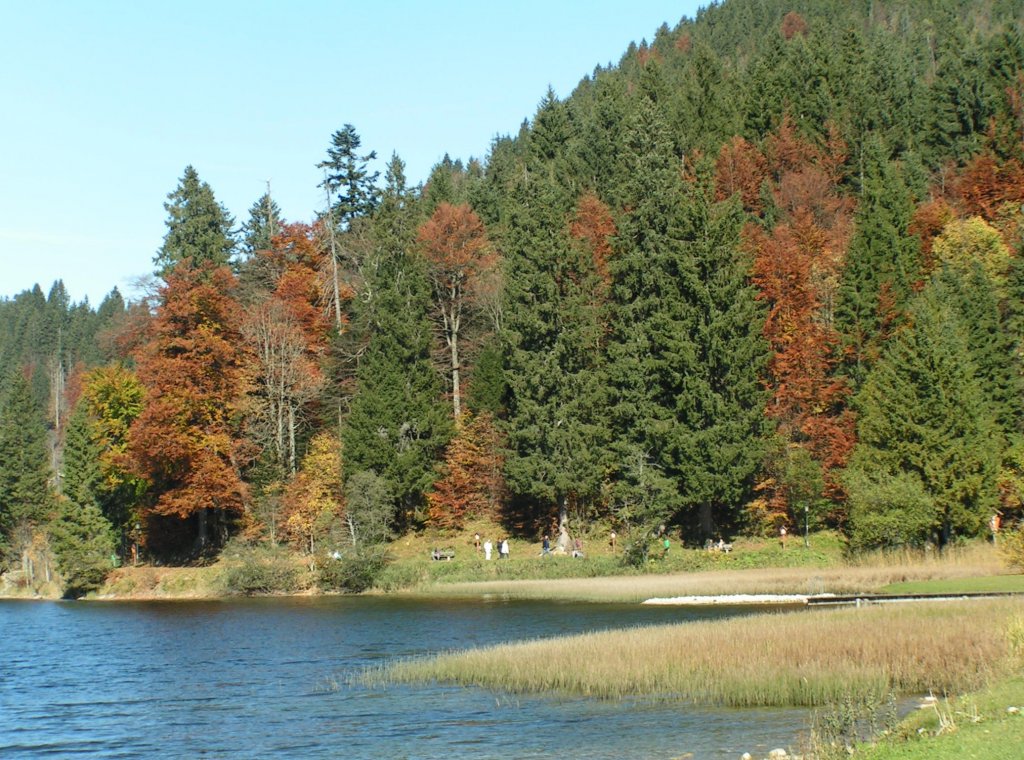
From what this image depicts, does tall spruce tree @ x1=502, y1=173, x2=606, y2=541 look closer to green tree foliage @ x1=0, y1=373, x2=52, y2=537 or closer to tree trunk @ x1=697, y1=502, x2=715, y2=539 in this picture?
tree trunk @ x1=697, y1=502, x2=715, y2=539

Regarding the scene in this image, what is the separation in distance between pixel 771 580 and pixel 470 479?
88.7 ft

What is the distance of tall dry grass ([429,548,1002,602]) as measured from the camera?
42906 mm

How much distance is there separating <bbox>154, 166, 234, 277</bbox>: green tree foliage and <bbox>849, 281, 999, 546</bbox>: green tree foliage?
58.1m

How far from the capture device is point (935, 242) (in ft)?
221

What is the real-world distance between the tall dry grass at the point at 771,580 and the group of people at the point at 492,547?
6.12 meters

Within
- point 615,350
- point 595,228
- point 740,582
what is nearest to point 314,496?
point 615,350

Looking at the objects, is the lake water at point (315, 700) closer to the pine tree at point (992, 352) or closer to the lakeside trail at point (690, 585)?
the lakeside trail at point (690, 585)

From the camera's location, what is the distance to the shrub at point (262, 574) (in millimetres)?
62281

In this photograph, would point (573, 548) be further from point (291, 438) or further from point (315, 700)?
point (315, 700)

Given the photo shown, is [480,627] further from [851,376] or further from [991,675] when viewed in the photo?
[851,376]

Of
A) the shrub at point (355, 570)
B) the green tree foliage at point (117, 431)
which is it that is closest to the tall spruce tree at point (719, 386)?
the shrub at point (355, 570)

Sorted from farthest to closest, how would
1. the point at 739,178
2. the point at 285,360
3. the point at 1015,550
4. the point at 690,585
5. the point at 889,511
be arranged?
1. the point at 739,178
2. the point at 285,360
3. the point at 690,585
4. the point at 889,511
5. the point at 1015,550

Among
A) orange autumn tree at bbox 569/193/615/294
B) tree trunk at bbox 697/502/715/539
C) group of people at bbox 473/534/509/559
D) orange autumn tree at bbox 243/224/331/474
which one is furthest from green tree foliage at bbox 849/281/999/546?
orange autumn tree at bbox 243/224/331/474

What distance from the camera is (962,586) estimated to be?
36531 mm
